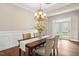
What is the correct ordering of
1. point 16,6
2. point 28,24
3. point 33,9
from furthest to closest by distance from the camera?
point 28,24 → point 33,9 → point 16,6

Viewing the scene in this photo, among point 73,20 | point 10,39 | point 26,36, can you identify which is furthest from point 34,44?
point 73,20

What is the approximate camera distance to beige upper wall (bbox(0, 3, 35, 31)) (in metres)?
1.79

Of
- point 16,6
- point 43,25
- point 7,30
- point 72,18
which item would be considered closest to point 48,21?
point 43,25

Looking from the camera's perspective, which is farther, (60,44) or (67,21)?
(67,21)

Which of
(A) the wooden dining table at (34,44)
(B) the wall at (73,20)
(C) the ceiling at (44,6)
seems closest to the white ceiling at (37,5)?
(C) the ceiling at (44,6)

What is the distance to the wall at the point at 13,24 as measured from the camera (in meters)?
1.78

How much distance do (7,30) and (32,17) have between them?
541 mm

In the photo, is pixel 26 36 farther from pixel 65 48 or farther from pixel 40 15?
pixel 65 48

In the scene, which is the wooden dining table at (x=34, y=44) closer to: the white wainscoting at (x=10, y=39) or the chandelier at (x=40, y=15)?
the white wainscoting at (x=10, y=39)

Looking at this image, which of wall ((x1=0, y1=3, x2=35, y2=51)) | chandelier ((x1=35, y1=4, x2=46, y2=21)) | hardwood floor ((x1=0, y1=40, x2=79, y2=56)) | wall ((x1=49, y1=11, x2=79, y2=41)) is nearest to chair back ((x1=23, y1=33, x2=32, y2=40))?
wall ((x1=0, y1=3, x2=35, y2=51))

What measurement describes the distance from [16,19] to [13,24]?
12 centimetres

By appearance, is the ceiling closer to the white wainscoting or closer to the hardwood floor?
the white wainscoting

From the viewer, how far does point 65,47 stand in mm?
1810

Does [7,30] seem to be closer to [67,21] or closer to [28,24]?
[28,24]
